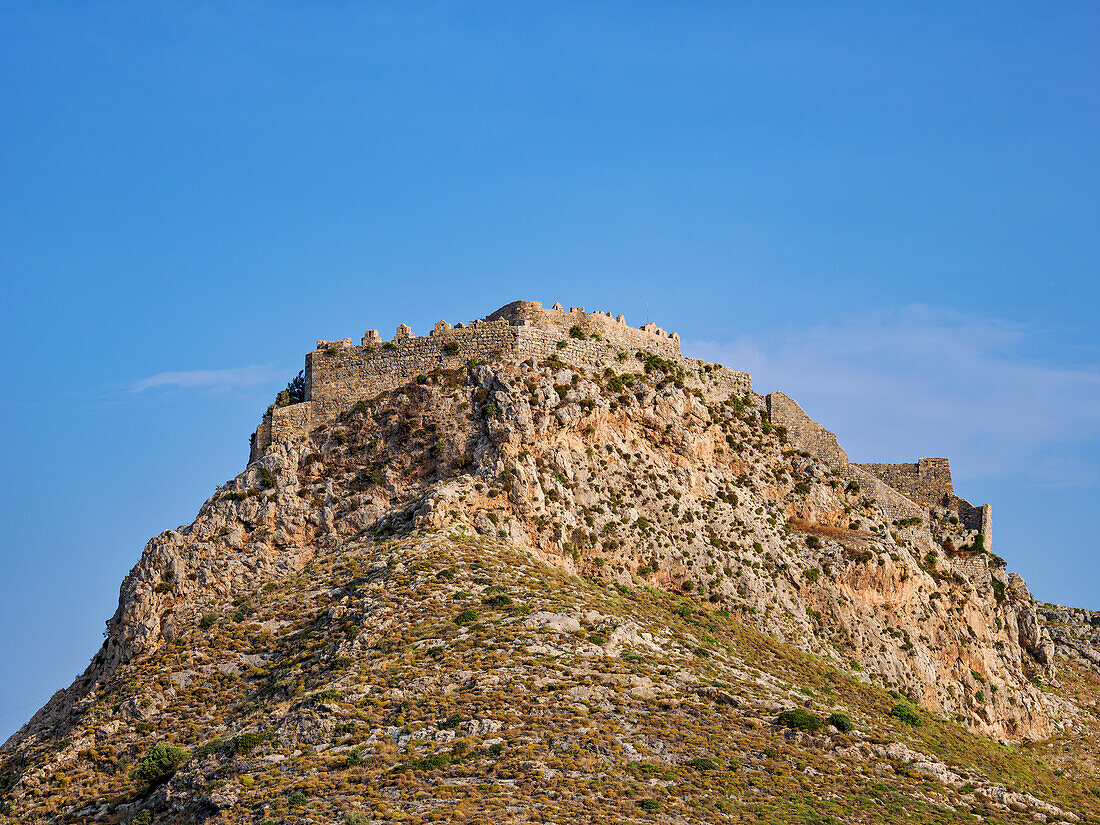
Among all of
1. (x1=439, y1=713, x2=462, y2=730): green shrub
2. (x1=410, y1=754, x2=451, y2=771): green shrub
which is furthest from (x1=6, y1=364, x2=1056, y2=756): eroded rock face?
(x1=410, y1=754, x2=451, y2=771): green shrub

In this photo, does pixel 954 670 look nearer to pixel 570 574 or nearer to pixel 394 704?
pixel 570 574

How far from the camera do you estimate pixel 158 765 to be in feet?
155

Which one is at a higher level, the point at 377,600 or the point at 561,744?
the point at 377,600

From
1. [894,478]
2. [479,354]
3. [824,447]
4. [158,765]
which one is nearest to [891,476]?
[894,478]

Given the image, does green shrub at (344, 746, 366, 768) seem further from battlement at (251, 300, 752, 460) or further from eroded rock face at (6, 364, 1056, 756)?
battlement at (251, 300, 752, 460)

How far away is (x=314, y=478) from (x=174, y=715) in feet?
48.2

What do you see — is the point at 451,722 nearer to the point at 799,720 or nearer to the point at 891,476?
the point at 799,720

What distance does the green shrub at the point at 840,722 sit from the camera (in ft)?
156

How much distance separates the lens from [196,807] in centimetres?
4212

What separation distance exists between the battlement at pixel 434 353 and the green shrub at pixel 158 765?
1933 cm

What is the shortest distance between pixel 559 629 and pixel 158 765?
1553cm

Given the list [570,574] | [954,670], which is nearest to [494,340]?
[570,574]

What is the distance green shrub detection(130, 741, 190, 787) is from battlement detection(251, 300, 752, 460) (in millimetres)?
19327

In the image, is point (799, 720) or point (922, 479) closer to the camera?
point (799, 720)
